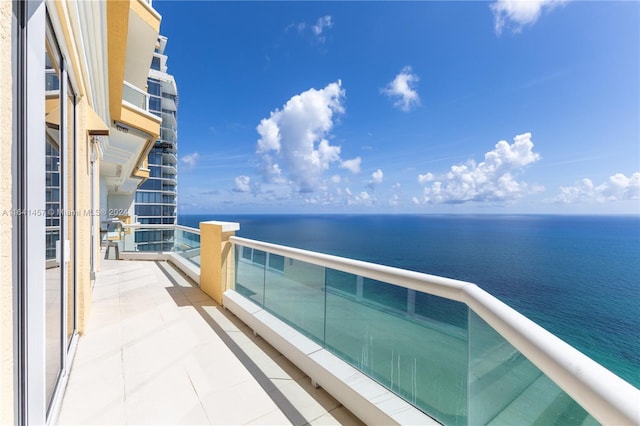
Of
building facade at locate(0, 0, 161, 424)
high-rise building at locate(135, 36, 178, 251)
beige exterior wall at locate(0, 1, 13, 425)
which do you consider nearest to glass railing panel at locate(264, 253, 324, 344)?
building facade at locate(0, 0, 161, 424)

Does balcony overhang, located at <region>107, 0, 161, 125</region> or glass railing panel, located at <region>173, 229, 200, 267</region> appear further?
glass railing panel, located at <region>173, 229, 200, 267</region>

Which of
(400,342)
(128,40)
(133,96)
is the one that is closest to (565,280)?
(400,342)

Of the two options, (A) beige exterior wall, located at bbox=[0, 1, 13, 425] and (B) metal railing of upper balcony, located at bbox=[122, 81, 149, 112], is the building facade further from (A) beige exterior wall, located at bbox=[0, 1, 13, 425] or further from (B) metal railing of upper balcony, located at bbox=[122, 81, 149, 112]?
(B) metal railing of upper balcony, located at bbox=[122, 81, 149, 112]

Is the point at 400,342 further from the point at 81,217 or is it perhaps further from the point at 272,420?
the point at 81,217

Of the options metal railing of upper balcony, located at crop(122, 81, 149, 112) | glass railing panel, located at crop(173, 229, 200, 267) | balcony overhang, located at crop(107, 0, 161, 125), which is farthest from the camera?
metal railing of upper balcony, located at crop(122, 81, 149, 112)

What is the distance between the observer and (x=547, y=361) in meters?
0.83

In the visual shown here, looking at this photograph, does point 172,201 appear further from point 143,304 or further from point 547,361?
point 547,361

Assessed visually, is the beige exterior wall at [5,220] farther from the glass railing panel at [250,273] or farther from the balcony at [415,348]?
the glass railing panel at [250,273]

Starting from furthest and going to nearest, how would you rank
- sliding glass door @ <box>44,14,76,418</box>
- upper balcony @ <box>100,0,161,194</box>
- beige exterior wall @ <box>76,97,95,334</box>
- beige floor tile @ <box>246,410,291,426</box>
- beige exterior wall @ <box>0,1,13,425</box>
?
upper balcony @ <box>100,0,161,194</box> < beige exterior wall @ <box>76,97,95,334</box> < beige floor tile @ <box>246,410,291,426</box> < sliding glass door @ <box>44,14,76,418</box> < beige exterior wall @ <box>0,1,13,425</box>

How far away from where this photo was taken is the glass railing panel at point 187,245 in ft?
19.3

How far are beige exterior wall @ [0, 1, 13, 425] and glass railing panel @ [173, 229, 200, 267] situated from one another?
191 inches

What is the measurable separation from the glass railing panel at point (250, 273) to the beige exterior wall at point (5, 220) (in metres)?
2.61

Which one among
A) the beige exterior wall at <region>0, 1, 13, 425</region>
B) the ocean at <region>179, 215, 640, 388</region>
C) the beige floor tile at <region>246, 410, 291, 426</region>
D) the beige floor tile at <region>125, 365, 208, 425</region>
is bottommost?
the ocean at <region>179, 215, 640, 388</region>

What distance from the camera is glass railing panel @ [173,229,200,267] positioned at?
19.3 feet
